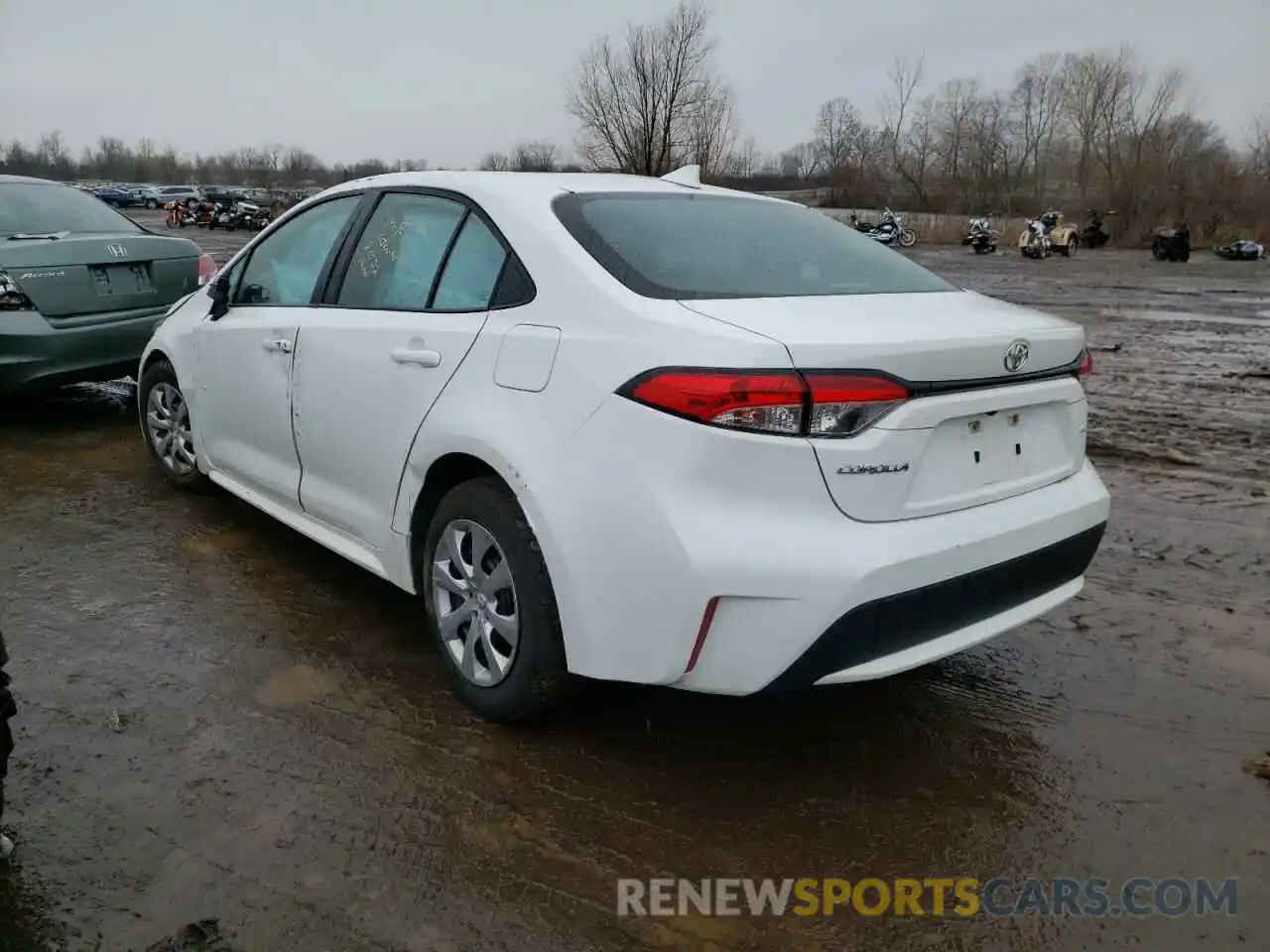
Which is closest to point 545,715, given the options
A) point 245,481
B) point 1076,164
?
point 245,481

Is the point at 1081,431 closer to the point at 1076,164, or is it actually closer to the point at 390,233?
the point at 390,233

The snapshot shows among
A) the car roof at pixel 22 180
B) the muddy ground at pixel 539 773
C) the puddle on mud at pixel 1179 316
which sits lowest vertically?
the muddy ground at pixel 539 773

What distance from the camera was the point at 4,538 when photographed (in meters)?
4.26

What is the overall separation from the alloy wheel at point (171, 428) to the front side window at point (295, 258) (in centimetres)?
84

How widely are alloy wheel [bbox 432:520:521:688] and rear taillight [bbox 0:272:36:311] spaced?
4127 millimetres

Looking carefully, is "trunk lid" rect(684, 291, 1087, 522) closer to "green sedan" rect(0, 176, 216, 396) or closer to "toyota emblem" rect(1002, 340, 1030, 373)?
"toyota emblem" rect(1002, 340, 1030, 373)

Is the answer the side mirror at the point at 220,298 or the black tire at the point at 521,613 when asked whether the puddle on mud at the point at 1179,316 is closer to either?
the side mirror at the point at 220,298

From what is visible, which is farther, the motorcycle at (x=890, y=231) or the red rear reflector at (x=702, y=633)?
the motorcycle at (x=890, y=231)

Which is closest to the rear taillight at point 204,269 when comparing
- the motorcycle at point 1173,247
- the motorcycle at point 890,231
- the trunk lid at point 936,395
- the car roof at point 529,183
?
the car roof at point 529,183

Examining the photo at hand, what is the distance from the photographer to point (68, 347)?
568cm

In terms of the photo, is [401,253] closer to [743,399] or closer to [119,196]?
Result: [743,399]

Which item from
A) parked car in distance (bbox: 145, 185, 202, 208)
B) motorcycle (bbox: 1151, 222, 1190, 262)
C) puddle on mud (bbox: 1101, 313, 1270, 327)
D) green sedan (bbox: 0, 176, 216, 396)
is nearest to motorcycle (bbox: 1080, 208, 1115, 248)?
motorcycle (bbox: 1151, 222, 1190, 262)

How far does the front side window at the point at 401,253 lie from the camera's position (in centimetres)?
307

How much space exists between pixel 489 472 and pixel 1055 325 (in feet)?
5.41
